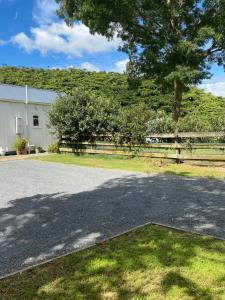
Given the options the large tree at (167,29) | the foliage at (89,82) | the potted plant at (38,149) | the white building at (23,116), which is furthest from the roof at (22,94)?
the foliage at (89,82)

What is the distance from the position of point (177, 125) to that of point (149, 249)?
9.88 metres

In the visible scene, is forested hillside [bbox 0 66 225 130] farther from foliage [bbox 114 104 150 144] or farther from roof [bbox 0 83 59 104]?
foliage [bbox 114 104 150 144]

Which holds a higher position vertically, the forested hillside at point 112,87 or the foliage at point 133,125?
the forested hillside at point 112,87

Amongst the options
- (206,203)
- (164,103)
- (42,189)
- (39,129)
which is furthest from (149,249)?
(164,103)

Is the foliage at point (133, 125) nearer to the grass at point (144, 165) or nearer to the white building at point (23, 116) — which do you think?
the grass at point (144, 165)

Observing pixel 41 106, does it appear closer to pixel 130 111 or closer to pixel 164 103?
pixel 130 111

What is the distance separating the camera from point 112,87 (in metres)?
37.7

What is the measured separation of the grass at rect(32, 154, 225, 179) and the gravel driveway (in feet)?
3.55

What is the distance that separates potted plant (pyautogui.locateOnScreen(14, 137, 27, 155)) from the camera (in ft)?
68.8

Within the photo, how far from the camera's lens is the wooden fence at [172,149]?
12203 mm

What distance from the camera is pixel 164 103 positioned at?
35.2 meters

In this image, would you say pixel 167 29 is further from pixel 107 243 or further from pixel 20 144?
pixel 107 243

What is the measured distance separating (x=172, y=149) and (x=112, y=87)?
25015mm

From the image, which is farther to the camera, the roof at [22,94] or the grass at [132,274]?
the roof at [22,94]
